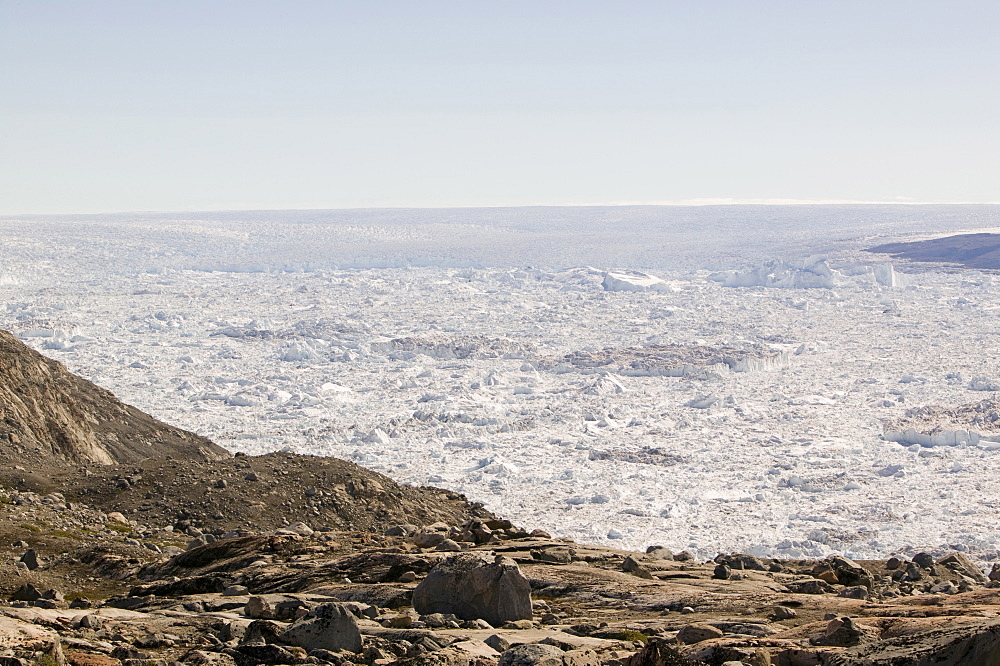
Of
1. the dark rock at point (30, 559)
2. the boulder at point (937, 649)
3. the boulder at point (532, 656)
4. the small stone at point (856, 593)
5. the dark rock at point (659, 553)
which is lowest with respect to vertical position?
the dark rock at point (659, 553)

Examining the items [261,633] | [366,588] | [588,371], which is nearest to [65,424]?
[366,588]

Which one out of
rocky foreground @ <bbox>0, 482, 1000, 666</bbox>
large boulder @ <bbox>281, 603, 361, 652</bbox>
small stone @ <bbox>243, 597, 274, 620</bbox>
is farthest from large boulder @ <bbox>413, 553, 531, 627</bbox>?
large boulder @ <bbox>281, 603, 361, 652</bbox>

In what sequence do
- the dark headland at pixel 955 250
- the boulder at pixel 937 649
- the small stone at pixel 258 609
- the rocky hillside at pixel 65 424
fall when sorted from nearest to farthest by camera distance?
the boulder at pixel 937 649 < the small stone at pixel 258 609 < the rocky hillside at pixel 65 424 < the dark headland at pixel 955 250

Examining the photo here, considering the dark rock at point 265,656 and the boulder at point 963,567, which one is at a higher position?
the dark rock at point 265,656

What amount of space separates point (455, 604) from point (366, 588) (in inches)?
71.3

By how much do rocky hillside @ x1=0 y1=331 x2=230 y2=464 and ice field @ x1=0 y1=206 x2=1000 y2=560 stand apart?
53.3 ft

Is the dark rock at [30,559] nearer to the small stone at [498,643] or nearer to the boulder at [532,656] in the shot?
the small stone at [498,643]

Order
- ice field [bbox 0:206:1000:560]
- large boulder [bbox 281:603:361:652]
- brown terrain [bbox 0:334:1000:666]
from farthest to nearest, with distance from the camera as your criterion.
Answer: ice field [bbox 0:206:1000:560]
large boulder [bbox 281:603:361:652]
brown terrain [bbox 0:334:1000:666]

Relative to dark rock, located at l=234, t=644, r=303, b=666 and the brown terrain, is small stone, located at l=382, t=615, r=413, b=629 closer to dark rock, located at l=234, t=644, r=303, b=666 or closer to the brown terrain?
the brown terrain

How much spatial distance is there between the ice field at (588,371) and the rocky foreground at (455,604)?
2412cm

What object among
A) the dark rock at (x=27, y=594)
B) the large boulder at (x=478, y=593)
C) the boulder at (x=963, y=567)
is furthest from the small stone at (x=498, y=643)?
the boulder at (x=963, y=567)

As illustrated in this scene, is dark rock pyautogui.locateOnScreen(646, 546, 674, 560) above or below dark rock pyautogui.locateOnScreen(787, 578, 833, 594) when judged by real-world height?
below

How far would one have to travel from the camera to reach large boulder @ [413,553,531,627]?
10156mm

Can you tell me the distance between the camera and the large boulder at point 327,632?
8422 millimetres
